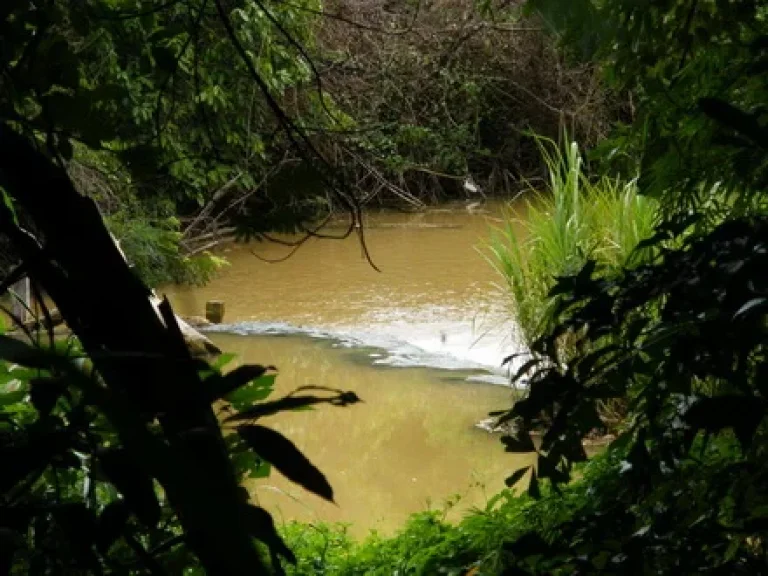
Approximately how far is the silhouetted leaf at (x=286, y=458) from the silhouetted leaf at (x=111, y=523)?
0.20 ft

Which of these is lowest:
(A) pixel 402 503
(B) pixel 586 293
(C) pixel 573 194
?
(A) pixel 402 503

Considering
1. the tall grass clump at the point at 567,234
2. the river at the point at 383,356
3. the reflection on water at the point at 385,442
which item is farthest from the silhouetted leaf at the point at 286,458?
the tall grass clump at the point at 567,234

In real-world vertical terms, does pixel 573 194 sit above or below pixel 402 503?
above

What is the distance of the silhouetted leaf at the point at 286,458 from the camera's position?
0.41 m

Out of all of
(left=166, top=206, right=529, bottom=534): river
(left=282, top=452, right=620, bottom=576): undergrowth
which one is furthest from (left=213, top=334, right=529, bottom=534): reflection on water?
(left=282, top=452, right=620, bottom=576): undergrowth

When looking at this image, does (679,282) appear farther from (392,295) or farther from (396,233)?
(396,233)

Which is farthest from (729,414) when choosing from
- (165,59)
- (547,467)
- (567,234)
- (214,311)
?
(214,311)

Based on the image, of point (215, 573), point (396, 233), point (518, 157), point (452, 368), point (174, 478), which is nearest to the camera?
point (174, 478)

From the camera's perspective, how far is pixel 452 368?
4.93 meters

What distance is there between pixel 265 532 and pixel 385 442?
3.90 m

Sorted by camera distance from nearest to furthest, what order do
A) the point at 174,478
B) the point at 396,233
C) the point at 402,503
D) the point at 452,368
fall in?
the point at 174,478
the point at 402,503
the point at 452,368
the point at 396,233

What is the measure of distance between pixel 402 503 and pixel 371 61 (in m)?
6.04

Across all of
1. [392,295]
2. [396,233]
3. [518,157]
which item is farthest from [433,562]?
[518,157]

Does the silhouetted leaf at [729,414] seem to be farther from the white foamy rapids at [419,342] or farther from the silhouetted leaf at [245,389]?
the white foamy rapids at [419,342]
